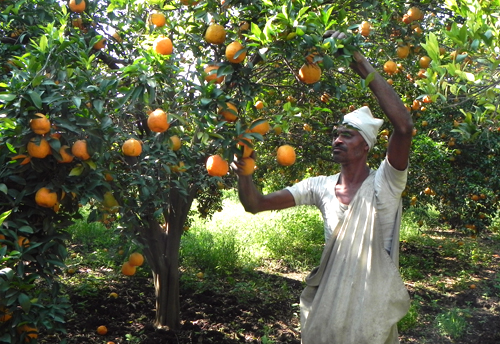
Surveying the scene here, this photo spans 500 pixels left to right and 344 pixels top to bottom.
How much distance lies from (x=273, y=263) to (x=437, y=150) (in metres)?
2.66

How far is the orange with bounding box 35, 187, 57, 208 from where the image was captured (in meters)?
1.96

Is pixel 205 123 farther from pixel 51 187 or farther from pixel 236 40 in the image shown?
pixel 51 187

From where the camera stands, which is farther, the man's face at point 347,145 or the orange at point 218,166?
the man's face at point 347,145

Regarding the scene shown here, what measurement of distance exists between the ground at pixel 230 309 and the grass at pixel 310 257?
0.03 metres

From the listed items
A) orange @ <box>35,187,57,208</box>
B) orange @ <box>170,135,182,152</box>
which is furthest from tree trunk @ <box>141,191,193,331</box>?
orange @ <box>35,187,57,208</box>

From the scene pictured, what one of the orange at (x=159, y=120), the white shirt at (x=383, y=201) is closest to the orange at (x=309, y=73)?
the white shirt at (x=383, y=201)

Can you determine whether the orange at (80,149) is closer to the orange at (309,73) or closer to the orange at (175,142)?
the orange at (175,142)

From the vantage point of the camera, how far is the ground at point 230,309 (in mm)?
3943

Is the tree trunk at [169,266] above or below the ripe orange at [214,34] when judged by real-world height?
below

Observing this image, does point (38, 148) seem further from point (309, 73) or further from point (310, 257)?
point (310, 257)

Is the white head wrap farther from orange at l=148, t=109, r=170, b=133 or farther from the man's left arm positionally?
orange at l=148, t=109, r=170, b=133

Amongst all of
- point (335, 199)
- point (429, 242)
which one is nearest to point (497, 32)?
point (335, 199)

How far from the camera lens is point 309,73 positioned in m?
1.94

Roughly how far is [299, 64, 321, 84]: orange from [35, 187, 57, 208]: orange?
115 cm
